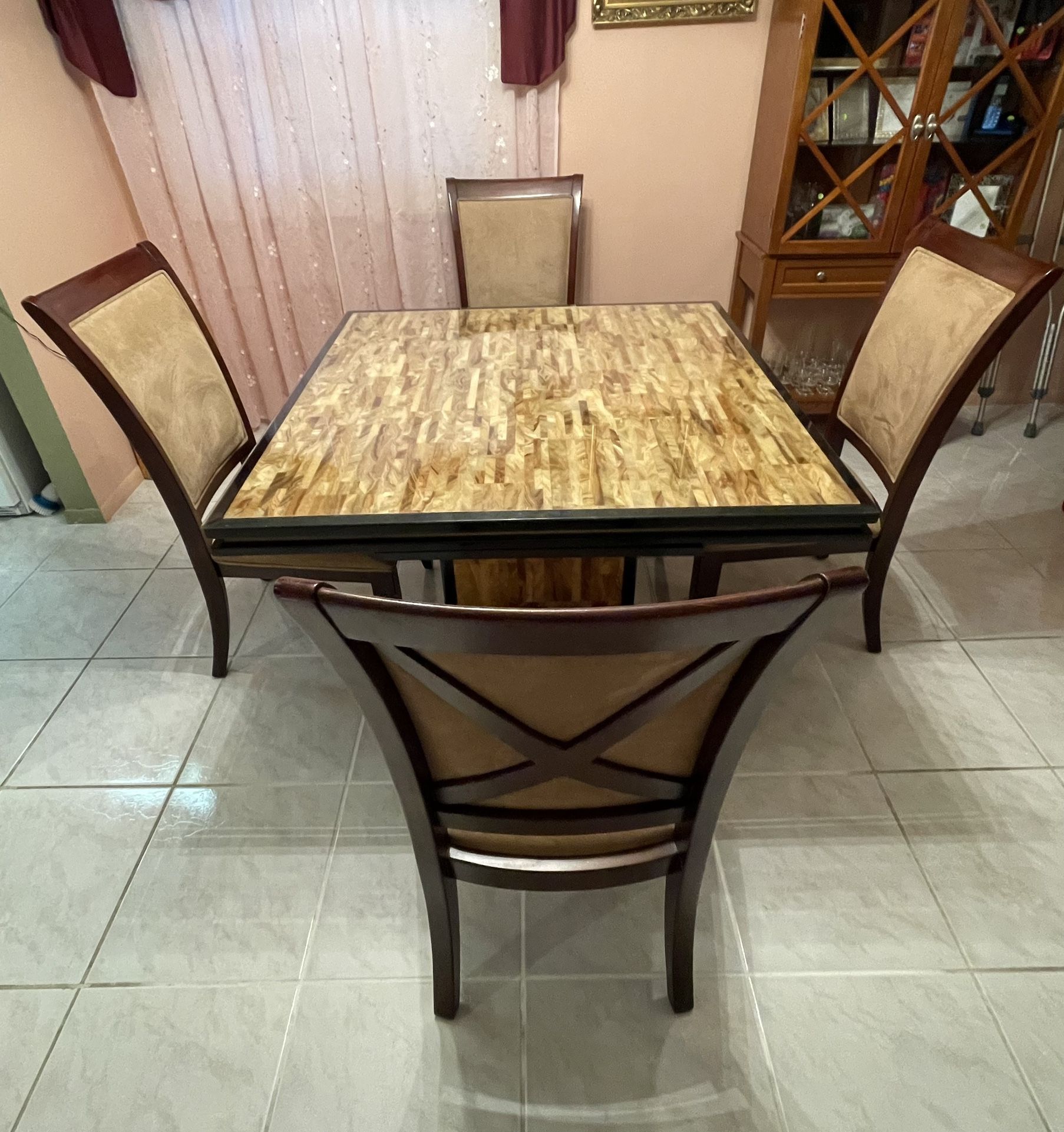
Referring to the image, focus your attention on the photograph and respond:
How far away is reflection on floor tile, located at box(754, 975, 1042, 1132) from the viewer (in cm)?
100

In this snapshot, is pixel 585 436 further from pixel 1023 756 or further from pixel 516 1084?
pixel 1023 756

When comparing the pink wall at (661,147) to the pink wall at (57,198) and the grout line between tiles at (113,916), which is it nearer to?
the pink wall at (57,198)

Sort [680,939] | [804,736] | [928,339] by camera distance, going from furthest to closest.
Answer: [804,736]
[928,339]
[680,939]

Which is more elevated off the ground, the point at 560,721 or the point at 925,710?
the point at 560,721

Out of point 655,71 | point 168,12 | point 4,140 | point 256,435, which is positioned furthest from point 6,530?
point 655,71

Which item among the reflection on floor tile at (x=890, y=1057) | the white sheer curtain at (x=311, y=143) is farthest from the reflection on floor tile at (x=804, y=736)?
the white sheer curtain at (x=311, y=143)

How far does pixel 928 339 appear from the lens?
4.52 ft

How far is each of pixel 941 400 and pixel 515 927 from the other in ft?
4.01

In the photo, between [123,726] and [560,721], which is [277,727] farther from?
[560,721]

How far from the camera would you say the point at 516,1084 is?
104 cm

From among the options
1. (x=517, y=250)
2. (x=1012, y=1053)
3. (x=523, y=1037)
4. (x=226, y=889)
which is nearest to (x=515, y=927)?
(x=523, y=1037)

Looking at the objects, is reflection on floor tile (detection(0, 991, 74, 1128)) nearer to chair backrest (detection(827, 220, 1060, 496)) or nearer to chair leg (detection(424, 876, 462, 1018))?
chair leg (detection(424, 876, 462, 1018))

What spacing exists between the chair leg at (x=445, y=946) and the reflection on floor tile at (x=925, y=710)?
937mm

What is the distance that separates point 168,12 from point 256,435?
1.34 metres
